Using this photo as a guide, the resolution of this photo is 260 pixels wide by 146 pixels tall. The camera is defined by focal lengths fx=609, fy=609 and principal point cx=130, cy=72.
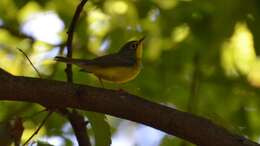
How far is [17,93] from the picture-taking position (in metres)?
2.15

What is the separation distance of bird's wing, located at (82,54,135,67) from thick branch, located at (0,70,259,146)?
1.31 metres

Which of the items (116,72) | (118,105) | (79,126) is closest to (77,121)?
(79,126)

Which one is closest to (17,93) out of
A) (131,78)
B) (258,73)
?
(131,78)

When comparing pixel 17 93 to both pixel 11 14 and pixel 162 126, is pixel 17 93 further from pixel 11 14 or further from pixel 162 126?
pixel 11 14

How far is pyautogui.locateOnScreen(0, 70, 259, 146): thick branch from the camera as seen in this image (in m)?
2.13

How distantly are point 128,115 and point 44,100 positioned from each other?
1.01 ft

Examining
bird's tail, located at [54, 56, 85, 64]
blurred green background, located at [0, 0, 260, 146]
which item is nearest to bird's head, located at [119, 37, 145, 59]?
blurred green background, located at [0, 0, 260, 146]

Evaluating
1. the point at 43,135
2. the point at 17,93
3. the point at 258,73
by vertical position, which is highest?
the point at 17,93

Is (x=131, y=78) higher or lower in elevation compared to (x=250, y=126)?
higher

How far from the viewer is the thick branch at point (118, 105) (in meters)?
2.13

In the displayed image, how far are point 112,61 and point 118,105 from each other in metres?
1.62

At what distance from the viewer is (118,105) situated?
2195mm

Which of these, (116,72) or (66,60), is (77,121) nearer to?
(66,60)

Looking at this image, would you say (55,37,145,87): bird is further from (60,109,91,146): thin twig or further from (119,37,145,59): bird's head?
(60,109,91,146): thin twig
